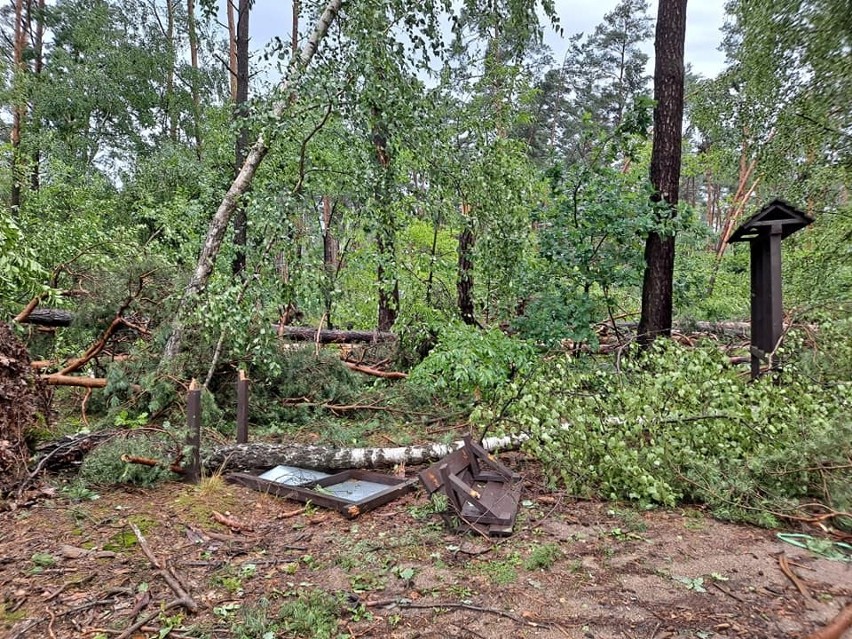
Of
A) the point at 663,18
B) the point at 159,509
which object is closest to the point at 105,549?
the point at 159,509

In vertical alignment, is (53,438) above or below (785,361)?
below

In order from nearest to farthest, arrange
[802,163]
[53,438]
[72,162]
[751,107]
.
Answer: [53,438] < [802,163] < [751,107] < [72,162]

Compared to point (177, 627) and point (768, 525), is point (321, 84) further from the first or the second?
point (768, 525)

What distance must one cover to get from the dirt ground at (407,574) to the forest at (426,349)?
23 mm

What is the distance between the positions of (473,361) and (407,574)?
2529 millimetres

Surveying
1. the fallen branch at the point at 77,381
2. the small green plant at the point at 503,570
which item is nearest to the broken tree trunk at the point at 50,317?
the fallen branch at the point at 77,381

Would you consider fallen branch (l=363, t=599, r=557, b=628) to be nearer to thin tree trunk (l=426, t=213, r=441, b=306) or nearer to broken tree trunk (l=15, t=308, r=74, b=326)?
thin tree trunk (l=426, t=213, r=441, b=306)

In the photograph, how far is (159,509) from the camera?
312cm

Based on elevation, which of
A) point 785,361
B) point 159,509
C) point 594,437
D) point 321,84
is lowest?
point 159,509

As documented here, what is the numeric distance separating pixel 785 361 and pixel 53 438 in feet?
21.9

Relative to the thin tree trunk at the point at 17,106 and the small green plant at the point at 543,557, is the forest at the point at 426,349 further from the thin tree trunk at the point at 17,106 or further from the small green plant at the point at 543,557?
the thin tree trunk at the point at 17,106

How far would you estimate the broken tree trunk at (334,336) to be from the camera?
698 centimetres

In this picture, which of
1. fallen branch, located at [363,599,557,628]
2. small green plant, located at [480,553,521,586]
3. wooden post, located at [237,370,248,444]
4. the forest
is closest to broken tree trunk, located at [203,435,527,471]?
the forest

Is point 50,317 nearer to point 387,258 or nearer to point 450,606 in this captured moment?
point 387,258
